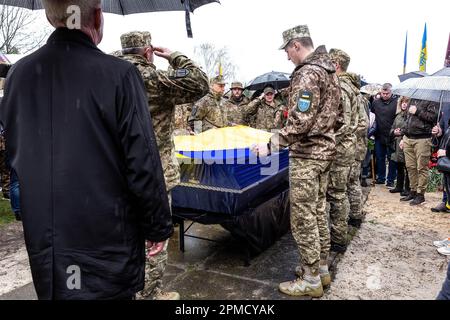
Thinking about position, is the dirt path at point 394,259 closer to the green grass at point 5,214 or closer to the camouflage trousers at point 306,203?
the camouflage trousers at point 306,203

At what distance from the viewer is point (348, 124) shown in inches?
169

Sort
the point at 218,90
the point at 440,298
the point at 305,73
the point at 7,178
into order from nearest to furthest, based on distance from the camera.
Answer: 1. the point at 440,298
2. the point at 305,73
3. the point at 7,178
4. the point at 218,90

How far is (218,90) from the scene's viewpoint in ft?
25.5

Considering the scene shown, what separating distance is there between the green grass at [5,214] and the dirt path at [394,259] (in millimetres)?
4371

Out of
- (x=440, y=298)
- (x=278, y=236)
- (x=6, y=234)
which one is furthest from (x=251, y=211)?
(x=6, y=234)

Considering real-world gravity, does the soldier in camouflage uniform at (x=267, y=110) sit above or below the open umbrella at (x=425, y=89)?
below

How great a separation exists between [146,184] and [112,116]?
0.98 feet

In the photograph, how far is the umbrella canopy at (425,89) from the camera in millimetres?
4907

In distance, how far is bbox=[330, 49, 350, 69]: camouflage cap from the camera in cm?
439

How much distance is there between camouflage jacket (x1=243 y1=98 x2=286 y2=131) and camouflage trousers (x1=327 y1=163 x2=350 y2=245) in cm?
400

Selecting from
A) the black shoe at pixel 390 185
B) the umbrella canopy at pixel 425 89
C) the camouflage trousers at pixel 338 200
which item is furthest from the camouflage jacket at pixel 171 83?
the black shoe at pixel 390 185

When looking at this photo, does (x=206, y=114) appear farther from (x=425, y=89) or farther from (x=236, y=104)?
(x=425, y=89)

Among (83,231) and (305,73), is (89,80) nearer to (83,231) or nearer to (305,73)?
(83,231)

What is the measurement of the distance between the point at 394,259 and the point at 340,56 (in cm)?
235
